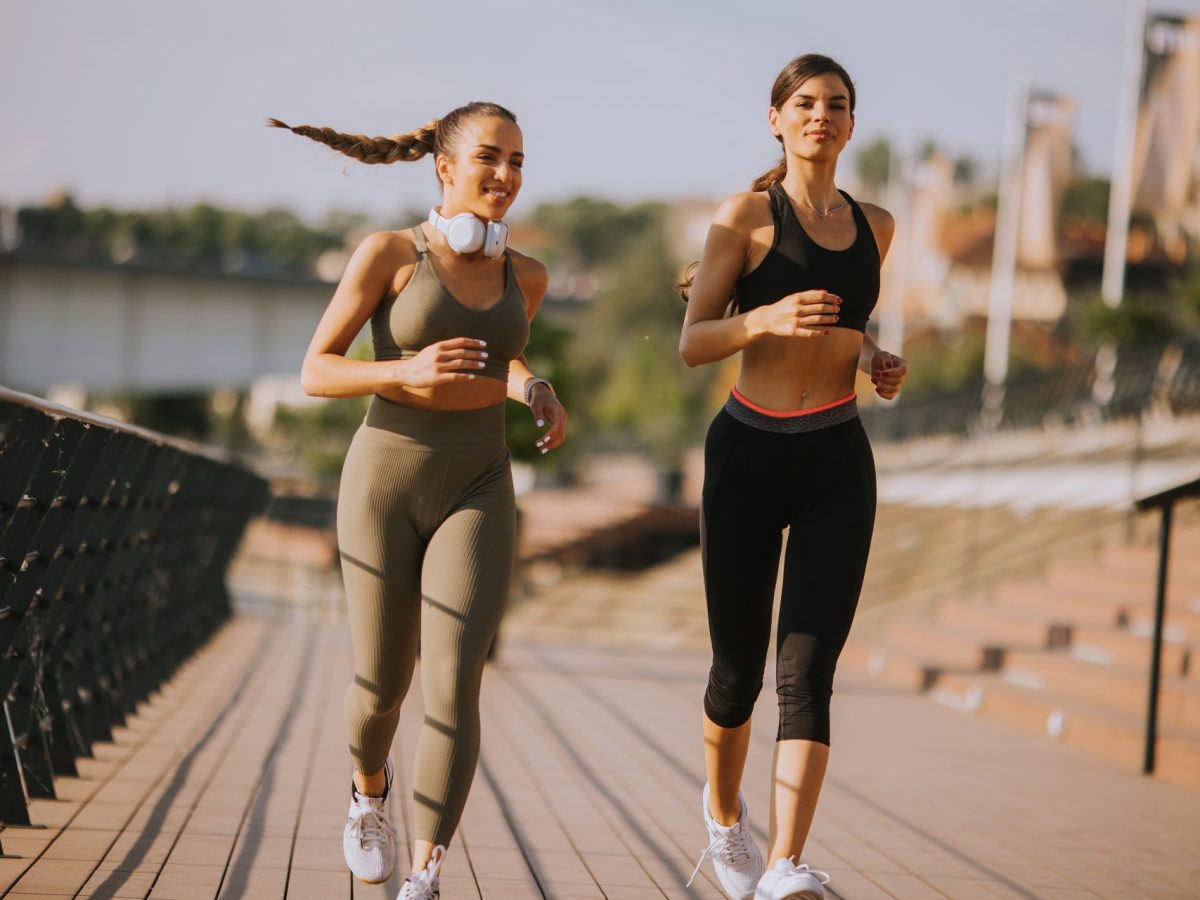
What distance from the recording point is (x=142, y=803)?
239 inches

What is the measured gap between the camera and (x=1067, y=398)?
2572cm

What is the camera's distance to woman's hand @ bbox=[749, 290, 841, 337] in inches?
162

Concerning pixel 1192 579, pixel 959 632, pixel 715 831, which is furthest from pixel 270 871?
pixel 959 632

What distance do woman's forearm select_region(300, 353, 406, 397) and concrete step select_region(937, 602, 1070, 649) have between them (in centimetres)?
885

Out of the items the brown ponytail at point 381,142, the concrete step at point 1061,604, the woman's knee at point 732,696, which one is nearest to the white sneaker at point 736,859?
the woman's knee at point 732,696

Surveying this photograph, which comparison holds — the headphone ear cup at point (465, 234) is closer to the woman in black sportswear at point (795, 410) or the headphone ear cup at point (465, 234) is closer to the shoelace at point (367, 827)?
the woman in black sportswear at point (795, 410)

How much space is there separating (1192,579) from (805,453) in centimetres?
809

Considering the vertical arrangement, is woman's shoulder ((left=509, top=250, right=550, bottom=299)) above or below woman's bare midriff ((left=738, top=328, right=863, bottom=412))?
above

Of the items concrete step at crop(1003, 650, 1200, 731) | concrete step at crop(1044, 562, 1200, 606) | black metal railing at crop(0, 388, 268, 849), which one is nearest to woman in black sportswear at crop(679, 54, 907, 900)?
black metal railing at crop(0, 388, 268, 849)

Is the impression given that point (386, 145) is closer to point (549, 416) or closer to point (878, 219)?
point (549, 416)

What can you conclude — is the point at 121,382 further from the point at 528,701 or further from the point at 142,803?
the point at 142,803

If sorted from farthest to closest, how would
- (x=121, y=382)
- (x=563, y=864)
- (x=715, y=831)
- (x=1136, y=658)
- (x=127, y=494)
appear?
(x=121, y=382) → (x=1136, y=658) → (x=127, y=494) → (x=563, y=864) → (x=715, y=831)

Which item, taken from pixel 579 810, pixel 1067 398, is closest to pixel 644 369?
pixel 1067 398

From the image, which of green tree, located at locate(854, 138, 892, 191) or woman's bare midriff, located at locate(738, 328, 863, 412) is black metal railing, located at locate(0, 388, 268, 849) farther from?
green tree, located at locate(854, 138, 892, 191)
